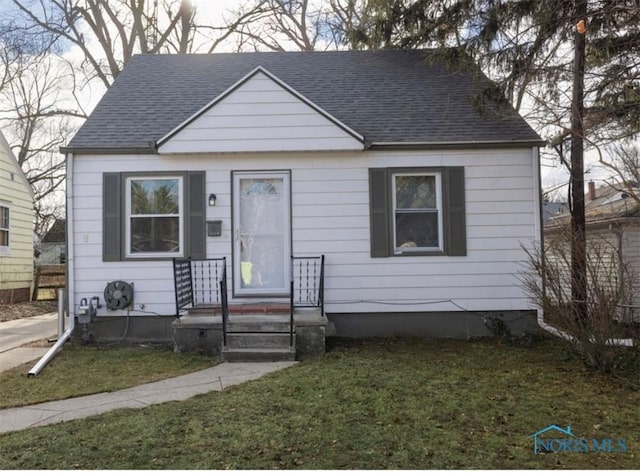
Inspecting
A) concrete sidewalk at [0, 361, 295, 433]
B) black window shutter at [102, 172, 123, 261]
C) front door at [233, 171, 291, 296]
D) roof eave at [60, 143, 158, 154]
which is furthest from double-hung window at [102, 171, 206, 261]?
concrete sidewalk at [0, 361, 295, 433]

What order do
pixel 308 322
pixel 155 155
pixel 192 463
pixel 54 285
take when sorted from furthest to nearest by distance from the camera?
pixel 54 285 → pixel 155 155 → pixel 308 322 → pixel 192 463

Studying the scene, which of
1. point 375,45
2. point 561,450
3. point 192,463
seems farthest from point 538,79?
point 192,463

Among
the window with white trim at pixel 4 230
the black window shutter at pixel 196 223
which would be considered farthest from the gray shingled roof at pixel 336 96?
the window with white trim at pixel 4 230

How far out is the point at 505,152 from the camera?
7.04 m

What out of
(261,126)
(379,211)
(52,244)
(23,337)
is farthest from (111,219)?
(52,244)

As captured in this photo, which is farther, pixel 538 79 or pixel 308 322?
pixel 538 79

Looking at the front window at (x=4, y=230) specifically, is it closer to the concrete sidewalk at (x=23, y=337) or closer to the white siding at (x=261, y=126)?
the concrete sidewalk at (x=23, y=337)

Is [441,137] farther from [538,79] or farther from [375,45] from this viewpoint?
[375,45]

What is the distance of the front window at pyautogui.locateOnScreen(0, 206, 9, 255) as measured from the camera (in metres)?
12.3

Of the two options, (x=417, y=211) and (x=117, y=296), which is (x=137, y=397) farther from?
(x=417, y=211)

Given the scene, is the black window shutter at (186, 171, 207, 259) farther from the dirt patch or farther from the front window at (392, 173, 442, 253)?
the dirt patch

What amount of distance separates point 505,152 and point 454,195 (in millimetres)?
1020

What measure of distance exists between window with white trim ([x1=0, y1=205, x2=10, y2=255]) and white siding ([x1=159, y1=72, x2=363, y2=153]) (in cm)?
834

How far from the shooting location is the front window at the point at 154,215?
7004mm
